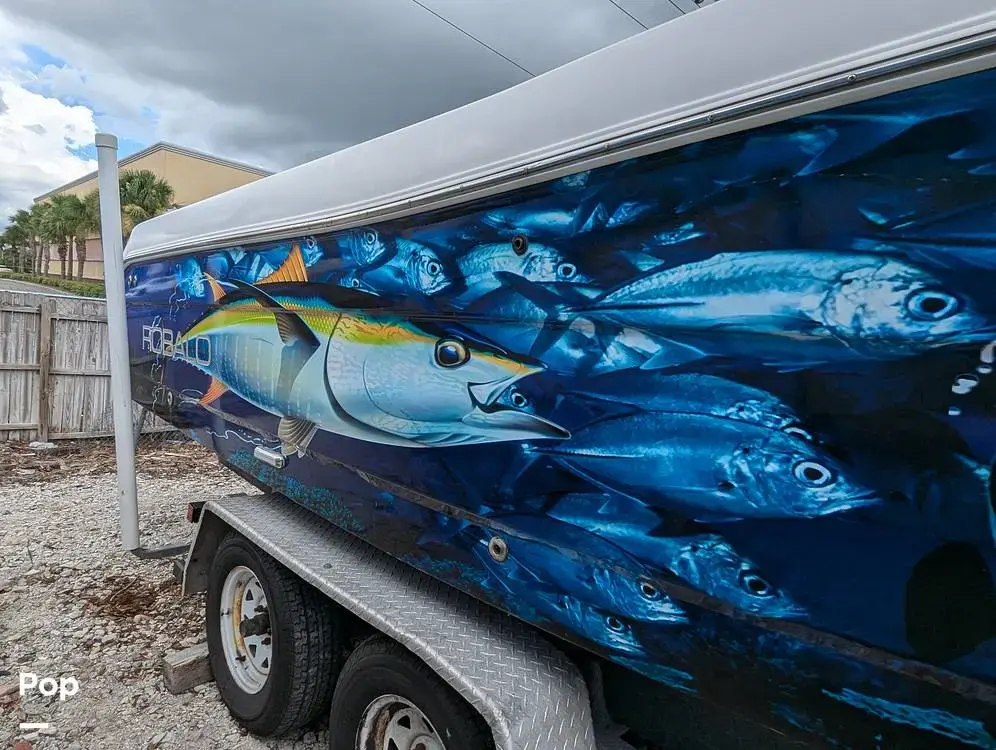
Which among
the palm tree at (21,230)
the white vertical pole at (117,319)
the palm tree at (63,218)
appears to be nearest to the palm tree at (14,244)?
the palm tree at (21,230)

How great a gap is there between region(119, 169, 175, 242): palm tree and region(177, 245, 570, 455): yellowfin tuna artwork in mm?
38548

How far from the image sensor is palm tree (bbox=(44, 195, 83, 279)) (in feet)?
157

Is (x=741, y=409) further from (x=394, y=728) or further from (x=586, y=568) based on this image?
(x=394, y=728)

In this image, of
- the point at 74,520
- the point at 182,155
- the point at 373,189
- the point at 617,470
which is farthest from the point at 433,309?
the point at 182,155

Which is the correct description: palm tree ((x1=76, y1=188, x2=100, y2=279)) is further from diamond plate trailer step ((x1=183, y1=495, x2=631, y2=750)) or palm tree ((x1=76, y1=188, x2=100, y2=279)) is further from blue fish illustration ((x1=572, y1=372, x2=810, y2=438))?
blue fish illustration ((x1=572, y1=372, x2=810, y2=438))

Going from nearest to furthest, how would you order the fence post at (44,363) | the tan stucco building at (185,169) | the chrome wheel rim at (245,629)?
1. the chrome wheel rim at (245,629)
2. the fence post at (44,363)
3. the tan stucco building at (185,169)

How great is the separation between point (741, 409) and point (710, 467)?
154 mm

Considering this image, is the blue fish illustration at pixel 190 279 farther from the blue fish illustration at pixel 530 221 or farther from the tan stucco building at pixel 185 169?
the tan stucco building at pixel 185 169

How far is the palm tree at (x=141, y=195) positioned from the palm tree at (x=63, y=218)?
13.0 metres

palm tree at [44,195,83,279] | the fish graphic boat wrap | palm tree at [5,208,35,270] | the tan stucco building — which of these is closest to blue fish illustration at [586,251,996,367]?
the fish graphic boat wrap

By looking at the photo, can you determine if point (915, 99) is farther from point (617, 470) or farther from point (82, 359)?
point (82, 359)

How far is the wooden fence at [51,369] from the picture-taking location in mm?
8688

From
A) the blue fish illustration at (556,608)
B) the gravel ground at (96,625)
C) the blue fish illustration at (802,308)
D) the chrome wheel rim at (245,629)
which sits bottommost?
the gravel ground at (96,625)

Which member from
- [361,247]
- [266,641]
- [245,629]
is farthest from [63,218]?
[361,247]
